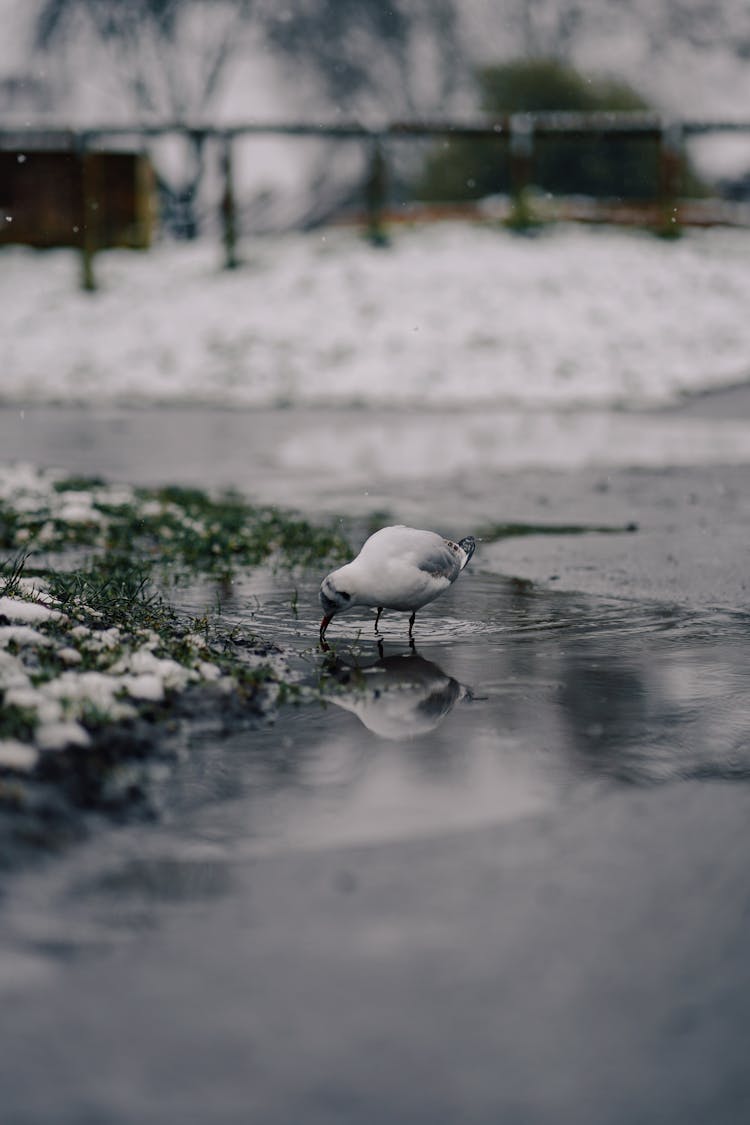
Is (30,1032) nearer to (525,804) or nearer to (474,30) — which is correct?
(525,804)

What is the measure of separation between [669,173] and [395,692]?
63.7 feet

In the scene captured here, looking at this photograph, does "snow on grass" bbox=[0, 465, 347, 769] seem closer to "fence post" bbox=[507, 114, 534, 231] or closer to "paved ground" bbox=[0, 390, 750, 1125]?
"paved ground" bbox=[0, 390, 750, 1125]

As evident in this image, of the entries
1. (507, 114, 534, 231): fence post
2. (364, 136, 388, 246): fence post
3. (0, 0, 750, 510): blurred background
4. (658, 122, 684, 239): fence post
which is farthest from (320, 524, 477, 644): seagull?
(658, 122, 684, 239): fence post

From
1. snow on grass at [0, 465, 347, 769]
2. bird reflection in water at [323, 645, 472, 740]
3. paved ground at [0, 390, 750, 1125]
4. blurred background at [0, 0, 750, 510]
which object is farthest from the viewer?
blurred background at [0, 0, 750, 510]

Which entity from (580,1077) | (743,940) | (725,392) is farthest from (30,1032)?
(725,392)

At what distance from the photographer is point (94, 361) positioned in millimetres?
20750

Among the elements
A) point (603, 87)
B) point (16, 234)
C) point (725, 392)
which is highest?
point (603, 87)

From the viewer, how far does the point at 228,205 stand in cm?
2333

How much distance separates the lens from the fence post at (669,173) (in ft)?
77.2

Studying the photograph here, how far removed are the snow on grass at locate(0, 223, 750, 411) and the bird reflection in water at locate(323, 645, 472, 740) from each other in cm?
1182

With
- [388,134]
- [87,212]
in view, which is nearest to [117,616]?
[388,134]

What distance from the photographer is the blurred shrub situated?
2981 cm

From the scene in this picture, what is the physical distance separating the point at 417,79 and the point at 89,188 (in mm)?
16919

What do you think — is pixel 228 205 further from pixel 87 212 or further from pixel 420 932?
pixel 420 932
